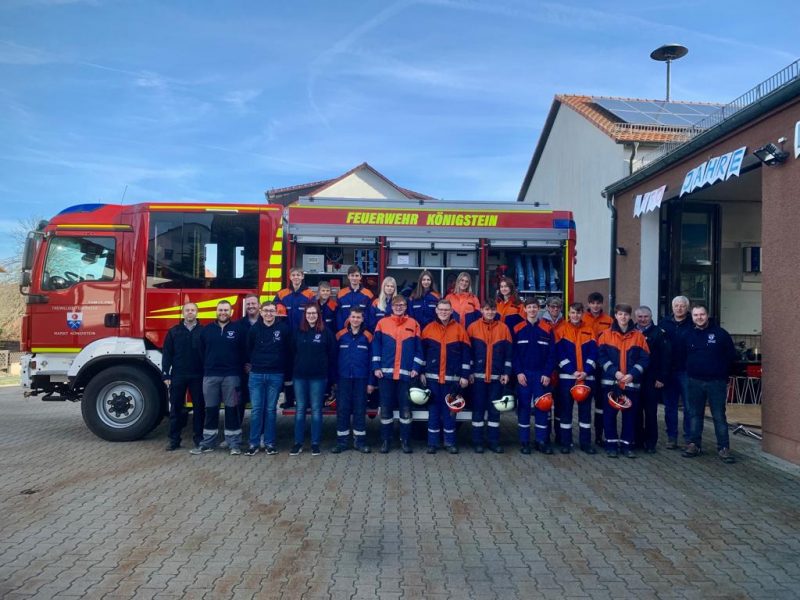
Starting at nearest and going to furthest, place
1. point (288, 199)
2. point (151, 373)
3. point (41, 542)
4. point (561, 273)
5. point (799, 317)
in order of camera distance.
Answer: point (41, 542)
point (799, 317)
point (151, 373)
point (561, 273)
point (288, 199)

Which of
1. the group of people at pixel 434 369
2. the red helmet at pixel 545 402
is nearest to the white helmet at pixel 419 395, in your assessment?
the group of people at pixel 434 369

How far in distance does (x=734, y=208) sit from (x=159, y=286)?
10805 millimetres

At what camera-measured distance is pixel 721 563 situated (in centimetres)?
423

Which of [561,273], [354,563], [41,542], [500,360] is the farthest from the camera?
[561,273]

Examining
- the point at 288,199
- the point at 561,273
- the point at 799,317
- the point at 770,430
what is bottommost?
the point at 770,430

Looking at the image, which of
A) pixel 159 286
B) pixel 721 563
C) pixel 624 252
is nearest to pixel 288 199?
pixel 624 252

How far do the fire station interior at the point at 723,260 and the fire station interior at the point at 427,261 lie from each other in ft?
13.4

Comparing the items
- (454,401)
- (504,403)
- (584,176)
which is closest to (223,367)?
(454,401)

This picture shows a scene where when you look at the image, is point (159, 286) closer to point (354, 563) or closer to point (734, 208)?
point (354, 563)

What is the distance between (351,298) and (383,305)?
40cm

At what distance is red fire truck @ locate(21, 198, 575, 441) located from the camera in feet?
24.4

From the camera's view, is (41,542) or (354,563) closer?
(354,563)

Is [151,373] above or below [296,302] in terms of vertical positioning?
below

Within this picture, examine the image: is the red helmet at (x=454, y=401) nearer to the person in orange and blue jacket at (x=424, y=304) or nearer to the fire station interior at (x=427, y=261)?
the person in orange and blue jacket at (x=424, y=304)
